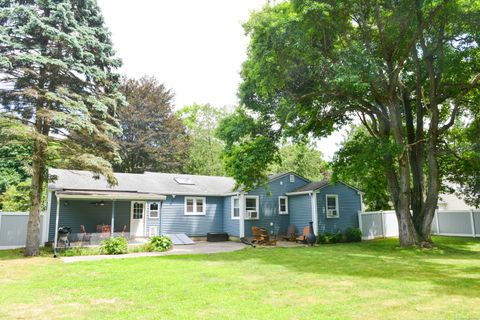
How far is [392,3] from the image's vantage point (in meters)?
13.6

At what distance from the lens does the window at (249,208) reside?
2008cm

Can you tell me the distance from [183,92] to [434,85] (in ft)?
92.5

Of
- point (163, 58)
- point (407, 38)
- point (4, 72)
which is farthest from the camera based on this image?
point (163, 58)

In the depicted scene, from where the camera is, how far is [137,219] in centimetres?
1989

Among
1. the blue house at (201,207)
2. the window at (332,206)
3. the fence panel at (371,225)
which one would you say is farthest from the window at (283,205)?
the fence panel at (371,225)

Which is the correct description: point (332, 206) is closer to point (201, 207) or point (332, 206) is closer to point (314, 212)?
point (314, 212)

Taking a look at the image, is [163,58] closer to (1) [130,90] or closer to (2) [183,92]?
(1) [130,90]

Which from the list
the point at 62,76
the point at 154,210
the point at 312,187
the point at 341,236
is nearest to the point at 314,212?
the point at 312,187

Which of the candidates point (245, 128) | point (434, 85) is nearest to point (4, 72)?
point (245, 128)

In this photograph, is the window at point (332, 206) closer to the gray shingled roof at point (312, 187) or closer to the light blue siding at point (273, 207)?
the gray shingled roof at point (312, 187)

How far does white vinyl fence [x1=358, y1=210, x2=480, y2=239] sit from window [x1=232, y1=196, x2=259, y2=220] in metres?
6.67

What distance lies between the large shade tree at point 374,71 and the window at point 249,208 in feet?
14.9

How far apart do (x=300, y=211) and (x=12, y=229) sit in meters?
15.2

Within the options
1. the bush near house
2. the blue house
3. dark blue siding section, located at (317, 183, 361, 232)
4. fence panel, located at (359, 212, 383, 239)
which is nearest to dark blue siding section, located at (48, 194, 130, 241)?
the blue house
